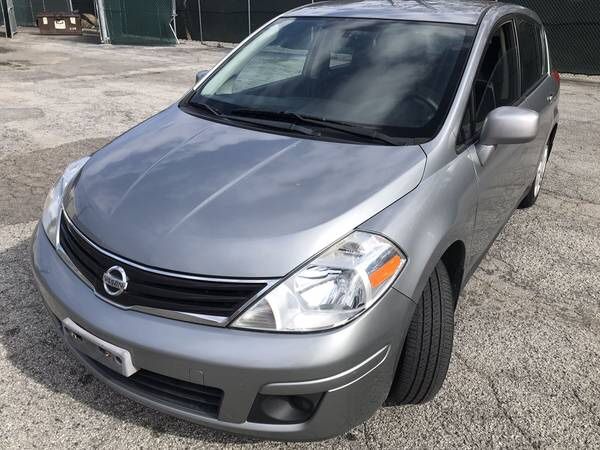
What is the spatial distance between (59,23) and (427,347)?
22861 mm

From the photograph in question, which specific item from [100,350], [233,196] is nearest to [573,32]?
[233,196]

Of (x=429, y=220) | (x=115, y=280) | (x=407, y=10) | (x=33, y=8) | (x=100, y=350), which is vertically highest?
(x=407, y=10)

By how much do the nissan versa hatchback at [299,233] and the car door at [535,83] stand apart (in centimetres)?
59

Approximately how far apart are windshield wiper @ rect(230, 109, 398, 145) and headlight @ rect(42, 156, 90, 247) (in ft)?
2.87

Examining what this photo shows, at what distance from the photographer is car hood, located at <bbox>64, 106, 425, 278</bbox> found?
1.87 metres

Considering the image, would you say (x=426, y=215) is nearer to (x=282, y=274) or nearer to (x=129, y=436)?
(x=282, y=274)

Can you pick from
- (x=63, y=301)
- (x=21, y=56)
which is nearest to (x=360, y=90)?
(x=63, y=301)

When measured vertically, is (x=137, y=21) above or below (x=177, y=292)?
below

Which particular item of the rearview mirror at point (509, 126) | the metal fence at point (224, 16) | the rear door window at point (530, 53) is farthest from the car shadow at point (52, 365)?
the metal fence at point (224, 16)

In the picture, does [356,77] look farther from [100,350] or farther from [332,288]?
[100,350]

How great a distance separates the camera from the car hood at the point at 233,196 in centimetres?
187

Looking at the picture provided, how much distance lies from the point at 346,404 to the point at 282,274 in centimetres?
51

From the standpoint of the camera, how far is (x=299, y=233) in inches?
74.5

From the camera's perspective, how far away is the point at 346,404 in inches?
73.4
